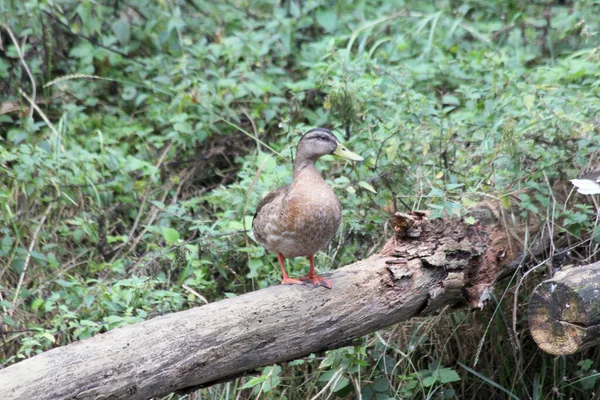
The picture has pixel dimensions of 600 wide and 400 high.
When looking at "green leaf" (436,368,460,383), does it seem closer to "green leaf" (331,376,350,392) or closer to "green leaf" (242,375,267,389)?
"green leaf" (331,376,350,392)

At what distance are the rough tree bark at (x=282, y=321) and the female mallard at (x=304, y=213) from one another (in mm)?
209

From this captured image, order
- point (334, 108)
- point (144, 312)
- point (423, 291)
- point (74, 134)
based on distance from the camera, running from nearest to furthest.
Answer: point (423, 291) < point (144, 312) < point (334, 108) < point (74, 134)

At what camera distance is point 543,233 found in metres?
4.29

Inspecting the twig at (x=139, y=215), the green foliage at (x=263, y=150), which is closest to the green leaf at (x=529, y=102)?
the green foliage at (x=263, y=150)

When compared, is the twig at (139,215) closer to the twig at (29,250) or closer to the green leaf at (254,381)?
the twig at (29,250)

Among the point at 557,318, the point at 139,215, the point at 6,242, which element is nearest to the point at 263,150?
the point at 139,215

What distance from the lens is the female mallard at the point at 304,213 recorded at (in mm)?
3838

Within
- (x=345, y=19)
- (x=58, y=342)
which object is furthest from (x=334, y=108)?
(x=345, y=19)

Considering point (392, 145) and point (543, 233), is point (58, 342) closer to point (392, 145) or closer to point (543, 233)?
point (392, 145)

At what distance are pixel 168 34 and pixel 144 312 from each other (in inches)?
113

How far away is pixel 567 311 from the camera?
3.39 m

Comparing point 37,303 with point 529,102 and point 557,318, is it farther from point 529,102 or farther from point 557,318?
point 529,102

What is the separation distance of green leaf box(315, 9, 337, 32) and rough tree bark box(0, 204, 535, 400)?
2.99 m

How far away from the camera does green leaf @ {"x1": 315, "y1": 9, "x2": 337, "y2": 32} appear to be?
6.72 meters
